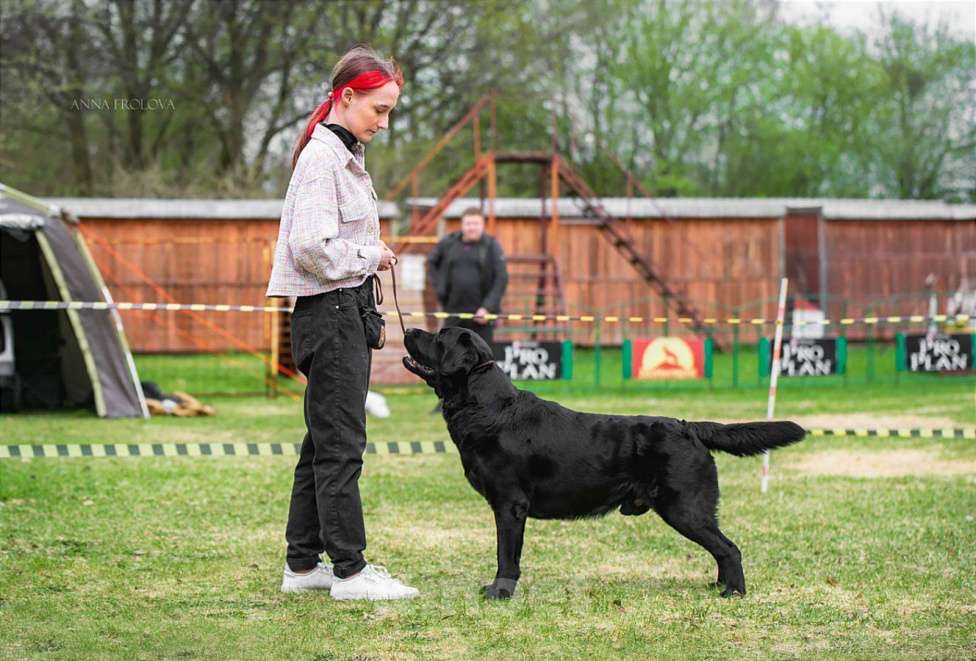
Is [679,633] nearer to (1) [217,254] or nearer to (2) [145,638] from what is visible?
(2) [145,638]

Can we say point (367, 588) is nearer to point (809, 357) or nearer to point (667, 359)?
point (667, 359)

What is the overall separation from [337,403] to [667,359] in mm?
10232

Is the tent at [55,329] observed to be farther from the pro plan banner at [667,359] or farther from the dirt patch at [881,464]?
the dirt patch at [881,464]

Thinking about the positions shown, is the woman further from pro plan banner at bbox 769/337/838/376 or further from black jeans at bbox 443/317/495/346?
pro plan banner at bbox 769/337/838/376

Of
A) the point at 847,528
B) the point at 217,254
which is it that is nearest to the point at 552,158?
the point at 217,254

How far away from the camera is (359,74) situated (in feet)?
14.4

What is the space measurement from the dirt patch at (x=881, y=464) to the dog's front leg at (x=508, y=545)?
13.6 ft

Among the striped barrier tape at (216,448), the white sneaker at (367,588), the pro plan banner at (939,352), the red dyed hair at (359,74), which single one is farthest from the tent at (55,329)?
the pro plan banner at (939,352)

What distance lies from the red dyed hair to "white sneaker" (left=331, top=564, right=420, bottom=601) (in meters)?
1.62

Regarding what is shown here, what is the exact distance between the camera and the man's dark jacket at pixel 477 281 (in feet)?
38.0

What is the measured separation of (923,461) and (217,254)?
55.6 feet

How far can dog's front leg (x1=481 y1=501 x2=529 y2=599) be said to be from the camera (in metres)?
4.56

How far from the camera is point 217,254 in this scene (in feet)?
75.6

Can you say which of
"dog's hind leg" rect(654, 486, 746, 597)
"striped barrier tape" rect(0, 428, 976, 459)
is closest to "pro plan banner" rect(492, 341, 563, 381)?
"striped barrier tape" rect(0, 428, 976, 459)
